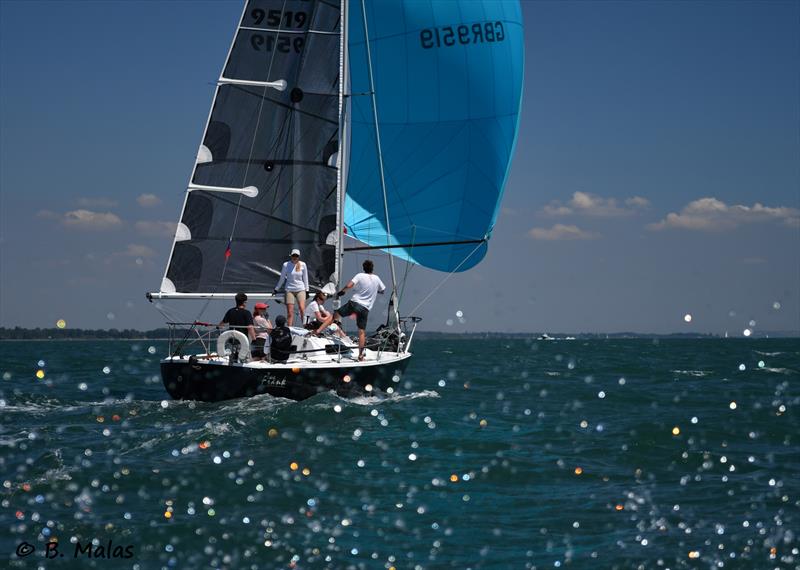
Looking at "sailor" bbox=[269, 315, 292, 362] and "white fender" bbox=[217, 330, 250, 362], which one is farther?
"sailor" bbox=[269, 315, 292, 362]

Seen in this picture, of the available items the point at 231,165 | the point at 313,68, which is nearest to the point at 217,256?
the point at 231,165

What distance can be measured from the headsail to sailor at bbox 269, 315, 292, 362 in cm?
292

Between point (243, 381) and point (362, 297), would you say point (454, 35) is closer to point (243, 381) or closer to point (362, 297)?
point (362, 297)

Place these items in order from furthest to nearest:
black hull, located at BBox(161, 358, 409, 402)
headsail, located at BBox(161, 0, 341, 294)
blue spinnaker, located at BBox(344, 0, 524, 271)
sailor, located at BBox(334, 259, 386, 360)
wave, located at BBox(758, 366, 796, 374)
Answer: wave, located at BBox(758, 366, 796, 374) → blue spinnaker, located at BBox(344, 0, 524, 271) → headsail, located at BBox(161, 0, 341, 294) → sailor, located at BBox(334, 259, 386, 360) → black hull, located at BBox(161, 358, 409, 402)

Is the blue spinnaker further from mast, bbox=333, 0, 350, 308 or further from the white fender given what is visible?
the white fender

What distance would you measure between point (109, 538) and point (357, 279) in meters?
8.83

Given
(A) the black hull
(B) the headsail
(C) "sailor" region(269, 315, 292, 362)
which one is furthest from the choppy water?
(B) the headsail

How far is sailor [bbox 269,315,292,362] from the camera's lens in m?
14.9

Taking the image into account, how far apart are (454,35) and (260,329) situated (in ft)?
29.1

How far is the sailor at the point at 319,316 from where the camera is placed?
16.6 meters

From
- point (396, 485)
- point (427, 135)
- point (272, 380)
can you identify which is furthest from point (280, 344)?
point (427, 135)

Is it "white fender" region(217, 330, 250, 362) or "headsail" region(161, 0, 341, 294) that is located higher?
"headsail" region(161, 0, 341, 294)

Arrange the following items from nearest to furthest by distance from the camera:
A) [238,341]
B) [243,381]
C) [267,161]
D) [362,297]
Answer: [243,381] → [238,341] → [362,297] → [267,161]

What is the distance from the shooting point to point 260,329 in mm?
15586
